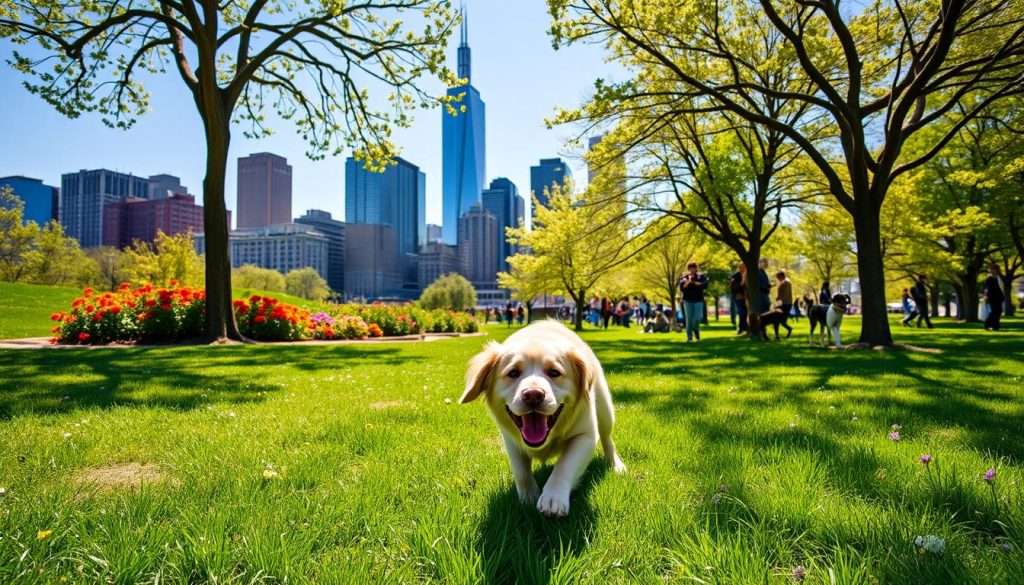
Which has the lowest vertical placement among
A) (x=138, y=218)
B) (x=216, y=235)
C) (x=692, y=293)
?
(x=692, y=293)

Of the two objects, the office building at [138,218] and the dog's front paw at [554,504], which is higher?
the office building at [138,218]

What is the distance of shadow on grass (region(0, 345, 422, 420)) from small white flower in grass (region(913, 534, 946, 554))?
5721 millimetres

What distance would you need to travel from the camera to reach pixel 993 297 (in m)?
18.9

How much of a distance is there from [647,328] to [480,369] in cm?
2422

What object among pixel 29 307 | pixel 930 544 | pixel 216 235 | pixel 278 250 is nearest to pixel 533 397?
pixel 930 544

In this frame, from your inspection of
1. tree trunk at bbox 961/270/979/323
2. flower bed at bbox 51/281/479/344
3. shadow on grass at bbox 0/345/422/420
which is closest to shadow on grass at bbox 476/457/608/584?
shadow on grass at bbox 0/345/422/420

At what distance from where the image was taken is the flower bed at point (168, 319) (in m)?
12.6

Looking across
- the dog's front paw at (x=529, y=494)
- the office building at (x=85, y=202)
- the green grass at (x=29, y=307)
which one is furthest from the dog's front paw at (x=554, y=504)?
the office building at (x=85, y=202)

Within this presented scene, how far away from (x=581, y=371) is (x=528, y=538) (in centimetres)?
97

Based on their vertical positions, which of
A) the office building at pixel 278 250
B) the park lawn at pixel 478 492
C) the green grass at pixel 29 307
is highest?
the office building at pixel 278 250

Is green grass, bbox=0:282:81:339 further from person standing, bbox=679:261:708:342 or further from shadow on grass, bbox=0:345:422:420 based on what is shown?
person standing, bbox=679:261:708:342

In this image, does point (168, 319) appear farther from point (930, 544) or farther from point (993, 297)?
point (993, 297)

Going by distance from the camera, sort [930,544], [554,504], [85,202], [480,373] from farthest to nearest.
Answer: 1. [85,202]
2. [480,373]
3. [554,504]
4. [930,544]

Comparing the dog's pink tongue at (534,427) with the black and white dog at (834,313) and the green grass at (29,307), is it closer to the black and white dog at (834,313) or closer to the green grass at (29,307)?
the black and white dog at (834,313)
